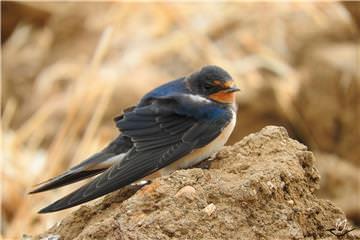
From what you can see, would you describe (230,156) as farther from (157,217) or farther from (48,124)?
(48,124)

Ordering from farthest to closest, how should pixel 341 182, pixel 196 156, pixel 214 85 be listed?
pixel 341 182 → pixel 214 85 → pixel 196 156

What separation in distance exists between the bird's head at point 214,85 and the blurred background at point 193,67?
83.0 inches

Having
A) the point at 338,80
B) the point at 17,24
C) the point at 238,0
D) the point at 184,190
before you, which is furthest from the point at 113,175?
the point at 17,24

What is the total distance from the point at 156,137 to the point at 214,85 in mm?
288

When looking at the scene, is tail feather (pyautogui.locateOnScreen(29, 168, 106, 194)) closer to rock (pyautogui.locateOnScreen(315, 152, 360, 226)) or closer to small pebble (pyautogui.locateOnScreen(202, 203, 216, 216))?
small pebble (pyautogui.locateOnScreen(202, 203, 216, 216))

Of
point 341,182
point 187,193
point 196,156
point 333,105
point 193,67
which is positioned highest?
point 187,193

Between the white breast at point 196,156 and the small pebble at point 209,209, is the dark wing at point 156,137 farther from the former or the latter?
the small pebble at point 209,209

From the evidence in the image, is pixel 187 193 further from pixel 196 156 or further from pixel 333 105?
pixel 333 105

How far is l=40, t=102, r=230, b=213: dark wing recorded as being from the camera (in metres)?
2.99

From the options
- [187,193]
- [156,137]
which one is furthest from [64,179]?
[187,193]

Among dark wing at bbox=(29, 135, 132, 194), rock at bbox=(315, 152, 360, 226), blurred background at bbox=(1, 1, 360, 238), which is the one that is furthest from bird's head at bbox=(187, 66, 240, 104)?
rock at bbox=(315, 152, 360, 226)

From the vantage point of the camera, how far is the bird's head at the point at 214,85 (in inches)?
131

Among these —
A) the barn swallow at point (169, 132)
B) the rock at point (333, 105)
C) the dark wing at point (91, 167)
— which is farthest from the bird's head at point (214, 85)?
the rock at point (333, 105)

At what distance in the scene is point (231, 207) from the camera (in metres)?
2.54
